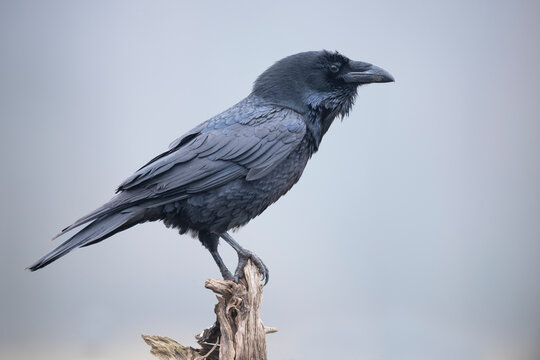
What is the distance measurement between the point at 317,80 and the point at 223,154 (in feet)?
2.81

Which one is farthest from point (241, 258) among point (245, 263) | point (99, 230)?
point (99, 230)

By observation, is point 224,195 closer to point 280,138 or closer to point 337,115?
point 280,138

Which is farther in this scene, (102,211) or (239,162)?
(239,162)

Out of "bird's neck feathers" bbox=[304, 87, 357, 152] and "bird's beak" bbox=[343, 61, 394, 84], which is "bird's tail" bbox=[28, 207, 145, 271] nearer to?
"bird's neck feathers" bbox=[304, 87, 357, 152]

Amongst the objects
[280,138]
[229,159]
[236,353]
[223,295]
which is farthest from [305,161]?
[236,353]

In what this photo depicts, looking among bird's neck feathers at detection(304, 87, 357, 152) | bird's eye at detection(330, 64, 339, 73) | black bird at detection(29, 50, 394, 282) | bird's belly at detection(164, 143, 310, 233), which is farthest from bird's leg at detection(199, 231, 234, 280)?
bird's eye at detection(330, 64, 339, 73)

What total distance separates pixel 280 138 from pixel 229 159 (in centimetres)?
34

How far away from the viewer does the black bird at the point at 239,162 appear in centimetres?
317

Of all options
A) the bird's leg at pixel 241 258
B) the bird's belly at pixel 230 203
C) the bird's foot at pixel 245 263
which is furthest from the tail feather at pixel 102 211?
the bird's foot at pixel 245 263

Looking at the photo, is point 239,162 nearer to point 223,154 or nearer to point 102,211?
point 223,154

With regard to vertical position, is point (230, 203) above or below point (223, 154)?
below

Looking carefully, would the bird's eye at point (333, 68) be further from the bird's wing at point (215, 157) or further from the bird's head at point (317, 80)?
the bird's wing at point (215, 157)

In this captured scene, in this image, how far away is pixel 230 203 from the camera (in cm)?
325

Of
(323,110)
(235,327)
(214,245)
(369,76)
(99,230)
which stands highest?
(369,76)
